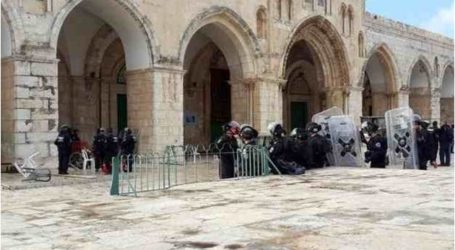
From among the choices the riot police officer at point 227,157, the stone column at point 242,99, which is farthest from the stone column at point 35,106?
the stone column at point 242,99

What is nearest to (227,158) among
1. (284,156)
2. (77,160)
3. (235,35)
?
(284,156)

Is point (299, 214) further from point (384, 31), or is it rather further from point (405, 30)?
point (405, 30)

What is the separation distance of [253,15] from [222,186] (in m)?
8.67

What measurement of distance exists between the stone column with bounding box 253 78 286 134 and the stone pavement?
7449 millimetres

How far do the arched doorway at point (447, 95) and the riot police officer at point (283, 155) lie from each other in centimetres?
2029

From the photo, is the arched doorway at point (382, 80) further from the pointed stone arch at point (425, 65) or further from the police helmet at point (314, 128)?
the police helmet at point (314, 128)

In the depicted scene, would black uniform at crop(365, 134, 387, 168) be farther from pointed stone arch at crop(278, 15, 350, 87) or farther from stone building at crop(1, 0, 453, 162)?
pointed stone arch at crop(278, 15, 350, 87)

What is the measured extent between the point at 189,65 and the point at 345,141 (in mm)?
8593

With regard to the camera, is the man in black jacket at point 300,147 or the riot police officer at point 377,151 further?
the riot police officer at point 377,151

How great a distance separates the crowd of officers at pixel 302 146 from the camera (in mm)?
11164

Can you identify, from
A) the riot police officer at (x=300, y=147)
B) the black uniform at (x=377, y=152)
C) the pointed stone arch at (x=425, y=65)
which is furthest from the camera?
the pointed stone arch at (x=425, y=65)

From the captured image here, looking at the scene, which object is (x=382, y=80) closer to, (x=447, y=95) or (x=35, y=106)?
(x=447, y=95)

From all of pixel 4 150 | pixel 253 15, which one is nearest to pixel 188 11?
pixel 253 15

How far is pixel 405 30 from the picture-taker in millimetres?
24641
